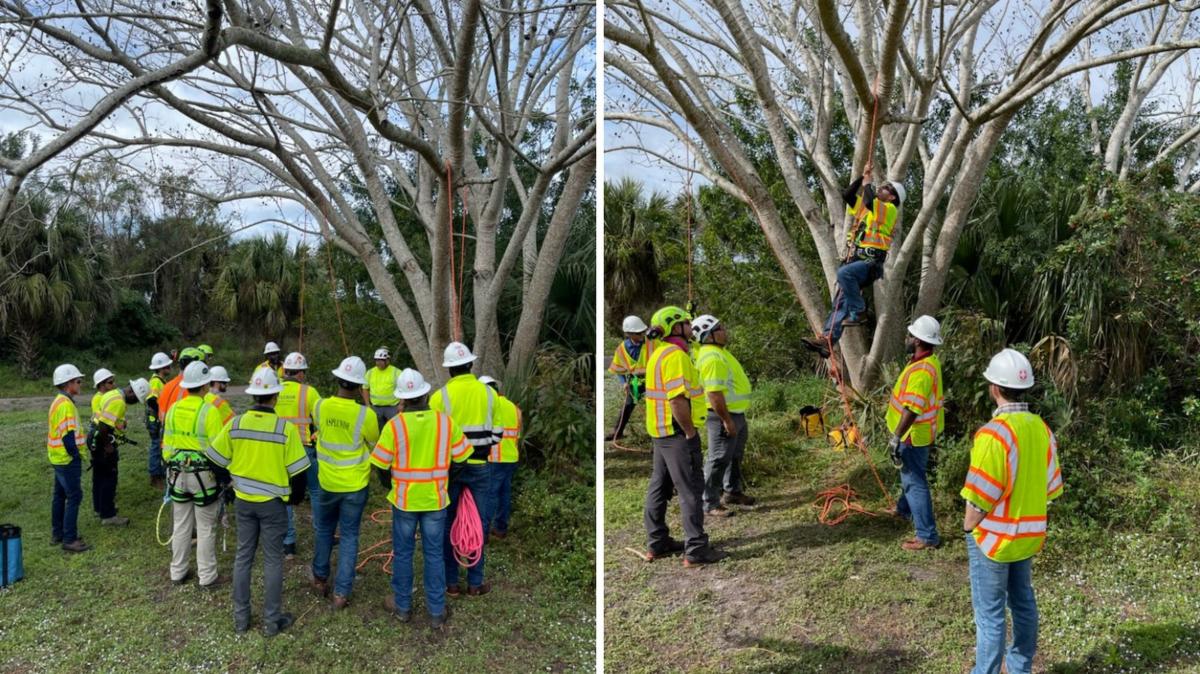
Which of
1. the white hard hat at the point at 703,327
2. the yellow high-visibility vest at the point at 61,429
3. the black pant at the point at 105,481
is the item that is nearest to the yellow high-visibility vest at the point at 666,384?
the white hard hat at the point at 703,327

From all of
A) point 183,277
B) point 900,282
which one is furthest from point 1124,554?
point 183,277

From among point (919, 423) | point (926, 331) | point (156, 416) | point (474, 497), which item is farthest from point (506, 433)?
point (156, 416)

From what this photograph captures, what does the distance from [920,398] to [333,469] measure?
4542mm

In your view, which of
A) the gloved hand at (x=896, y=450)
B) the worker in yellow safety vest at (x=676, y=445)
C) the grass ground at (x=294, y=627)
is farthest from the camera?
the gloved hand at (x=896, y=450)

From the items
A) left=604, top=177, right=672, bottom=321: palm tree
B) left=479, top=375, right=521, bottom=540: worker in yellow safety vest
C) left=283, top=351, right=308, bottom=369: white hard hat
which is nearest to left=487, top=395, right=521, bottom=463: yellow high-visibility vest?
left=479, top=375, right=521, bottom=540: worker in yellow safety vest

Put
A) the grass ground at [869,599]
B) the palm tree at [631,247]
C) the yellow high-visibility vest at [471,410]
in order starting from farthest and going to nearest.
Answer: the palm tree at [631,247] < the yellow high-visibility vest at [471,410] < the grass ground at [869,599]

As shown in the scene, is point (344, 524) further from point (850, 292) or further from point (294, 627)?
point (850, 292)

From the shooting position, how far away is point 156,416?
933 centimetres

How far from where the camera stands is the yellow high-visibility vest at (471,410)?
20.7 ft

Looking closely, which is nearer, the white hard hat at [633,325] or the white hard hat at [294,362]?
the white hard hat at [294,362]

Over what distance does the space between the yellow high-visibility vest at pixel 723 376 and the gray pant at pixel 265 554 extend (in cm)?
351

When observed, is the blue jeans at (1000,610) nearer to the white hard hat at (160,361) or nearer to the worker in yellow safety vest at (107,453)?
the worker in yellow safety vest at (107,453)

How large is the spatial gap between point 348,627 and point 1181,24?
13148 millimetres

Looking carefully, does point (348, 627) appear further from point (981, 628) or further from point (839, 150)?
point (839, 150)
